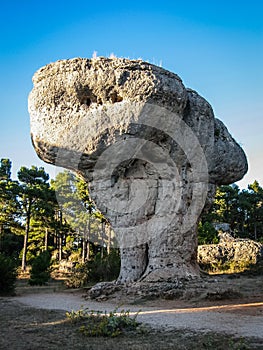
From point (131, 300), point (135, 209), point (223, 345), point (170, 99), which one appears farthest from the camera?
point (135, 209)

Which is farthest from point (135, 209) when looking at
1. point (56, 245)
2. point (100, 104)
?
point (56, 245)

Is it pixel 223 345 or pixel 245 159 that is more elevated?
pixel 245 159

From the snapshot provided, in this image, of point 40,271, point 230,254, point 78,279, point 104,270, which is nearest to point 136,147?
point 104,270

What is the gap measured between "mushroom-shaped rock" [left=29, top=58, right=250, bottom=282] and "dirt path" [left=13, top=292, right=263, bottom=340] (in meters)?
1.90

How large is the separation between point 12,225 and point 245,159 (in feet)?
61.3

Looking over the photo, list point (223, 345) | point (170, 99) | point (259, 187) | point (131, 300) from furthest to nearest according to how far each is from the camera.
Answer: point (259, 187), point (170, 99), point (131, 300), point (223, 345)

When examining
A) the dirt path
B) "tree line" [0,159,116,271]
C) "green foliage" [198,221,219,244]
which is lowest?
the dirt path

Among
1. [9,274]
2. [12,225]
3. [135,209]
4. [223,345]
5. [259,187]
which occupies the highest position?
[259,187]

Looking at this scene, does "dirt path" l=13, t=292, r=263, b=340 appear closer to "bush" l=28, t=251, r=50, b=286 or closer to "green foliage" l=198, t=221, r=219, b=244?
"bush" l=28, t=251, r=50, b=286

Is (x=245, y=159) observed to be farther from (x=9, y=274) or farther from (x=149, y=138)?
(x=9, y=274)

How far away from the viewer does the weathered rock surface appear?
612 inches

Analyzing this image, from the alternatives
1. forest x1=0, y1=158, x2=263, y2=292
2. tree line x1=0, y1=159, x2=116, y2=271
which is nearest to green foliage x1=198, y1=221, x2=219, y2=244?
forest x1=0, y1=158, x2=263, y2=292

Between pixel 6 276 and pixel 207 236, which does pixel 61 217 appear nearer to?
pixel 207 236

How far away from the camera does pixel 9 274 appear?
1111cm
